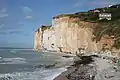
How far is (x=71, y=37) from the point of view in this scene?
177 feet

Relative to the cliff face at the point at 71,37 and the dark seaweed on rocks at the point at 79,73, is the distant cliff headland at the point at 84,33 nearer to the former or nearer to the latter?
the cliff face at the point at 71,37

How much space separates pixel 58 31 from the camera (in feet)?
205

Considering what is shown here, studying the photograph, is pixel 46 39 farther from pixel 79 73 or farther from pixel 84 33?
pixel 79 73

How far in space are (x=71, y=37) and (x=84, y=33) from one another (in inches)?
237

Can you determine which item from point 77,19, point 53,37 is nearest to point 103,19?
point 77,19

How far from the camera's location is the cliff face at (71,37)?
4616 centimetres

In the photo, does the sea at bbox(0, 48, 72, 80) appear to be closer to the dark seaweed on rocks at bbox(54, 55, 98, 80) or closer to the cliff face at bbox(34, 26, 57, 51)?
the dark seaweed on rocks at bbox(54, 55, 98, 80)

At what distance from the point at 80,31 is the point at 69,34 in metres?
5.63

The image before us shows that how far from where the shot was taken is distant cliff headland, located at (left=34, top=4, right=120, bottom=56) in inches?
1594

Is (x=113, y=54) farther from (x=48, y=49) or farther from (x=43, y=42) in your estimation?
(x=43, y=42)

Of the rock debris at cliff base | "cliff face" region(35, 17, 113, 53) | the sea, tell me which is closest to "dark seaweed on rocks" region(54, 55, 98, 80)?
the rock debris at cliff base

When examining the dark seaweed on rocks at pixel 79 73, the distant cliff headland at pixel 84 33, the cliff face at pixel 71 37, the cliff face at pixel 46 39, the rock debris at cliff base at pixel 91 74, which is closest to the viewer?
the rock debris at cliff base at pixel 91 74

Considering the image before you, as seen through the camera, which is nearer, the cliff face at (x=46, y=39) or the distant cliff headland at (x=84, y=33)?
the distant cliff headland at (x=84, y=33)

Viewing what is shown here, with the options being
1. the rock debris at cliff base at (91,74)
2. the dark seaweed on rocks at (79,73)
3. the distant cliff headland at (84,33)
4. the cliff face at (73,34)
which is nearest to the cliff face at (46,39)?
the distant cliff headland at (84,33)
